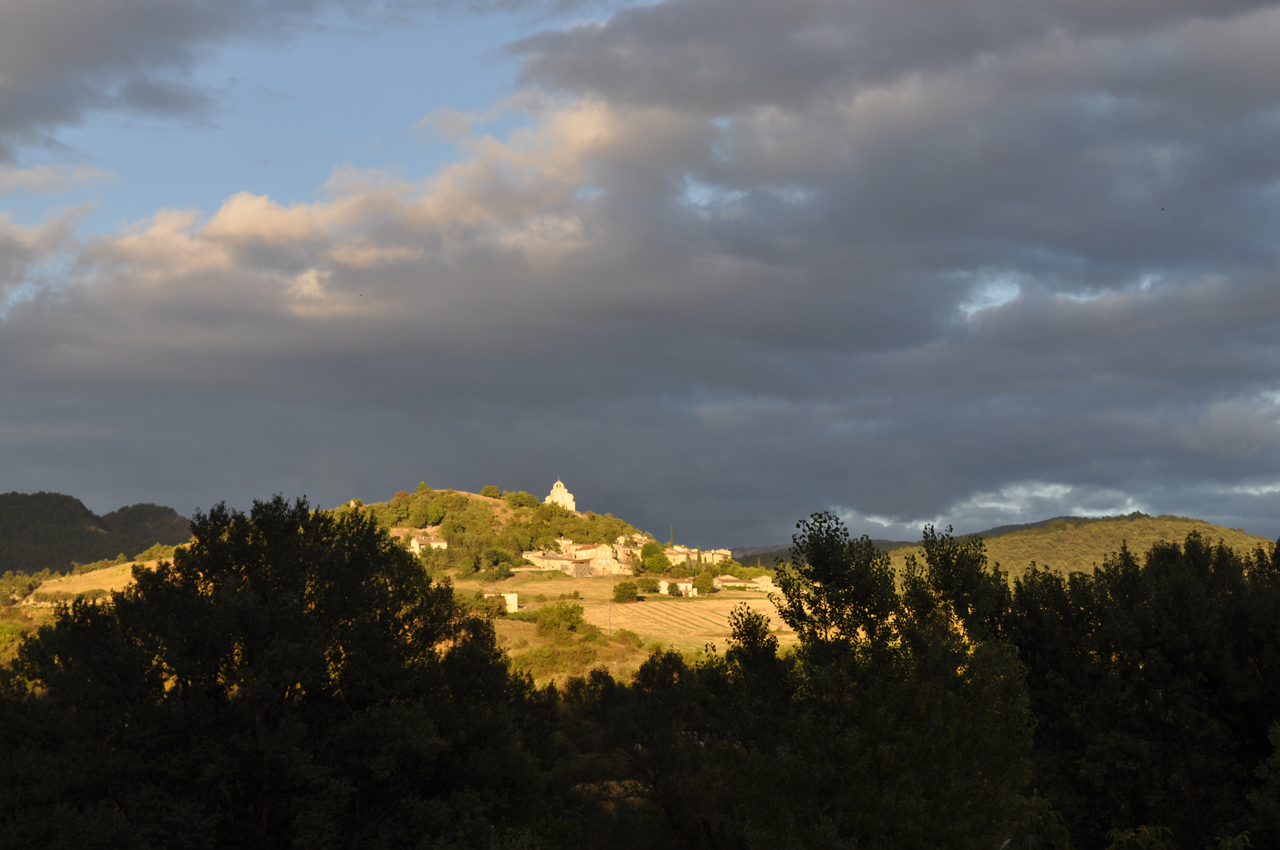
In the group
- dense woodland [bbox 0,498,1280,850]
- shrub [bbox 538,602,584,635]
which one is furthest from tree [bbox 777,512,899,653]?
shrub [bbox 538,602,584,635]

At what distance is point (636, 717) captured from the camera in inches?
1917

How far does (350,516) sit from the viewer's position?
47.1 m

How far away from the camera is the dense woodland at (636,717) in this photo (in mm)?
34312

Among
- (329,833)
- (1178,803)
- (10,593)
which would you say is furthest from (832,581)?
(10,593)

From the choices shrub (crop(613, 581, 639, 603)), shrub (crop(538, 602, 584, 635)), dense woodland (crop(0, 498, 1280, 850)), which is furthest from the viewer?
shrub (crop(613, 581, 639, 603))

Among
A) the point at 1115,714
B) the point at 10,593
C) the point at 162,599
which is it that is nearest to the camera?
the point at 162,599

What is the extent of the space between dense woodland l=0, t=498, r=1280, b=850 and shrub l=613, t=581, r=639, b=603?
119573 millimetres

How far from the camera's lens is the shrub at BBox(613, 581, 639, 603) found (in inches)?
6721

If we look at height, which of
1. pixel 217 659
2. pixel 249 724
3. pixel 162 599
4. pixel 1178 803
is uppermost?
pixel 162 599

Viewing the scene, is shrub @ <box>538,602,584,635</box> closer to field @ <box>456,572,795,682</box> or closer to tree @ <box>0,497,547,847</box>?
field @ <box>456,572,795,682</box>

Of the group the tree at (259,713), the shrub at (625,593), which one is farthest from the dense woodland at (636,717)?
the shrub at (625,593)

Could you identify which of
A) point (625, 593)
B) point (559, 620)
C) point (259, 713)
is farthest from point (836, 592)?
point (625, 593)

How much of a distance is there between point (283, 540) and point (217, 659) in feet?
20.9

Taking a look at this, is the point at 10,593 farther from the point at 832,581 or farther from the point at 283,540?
the point at 832,581
